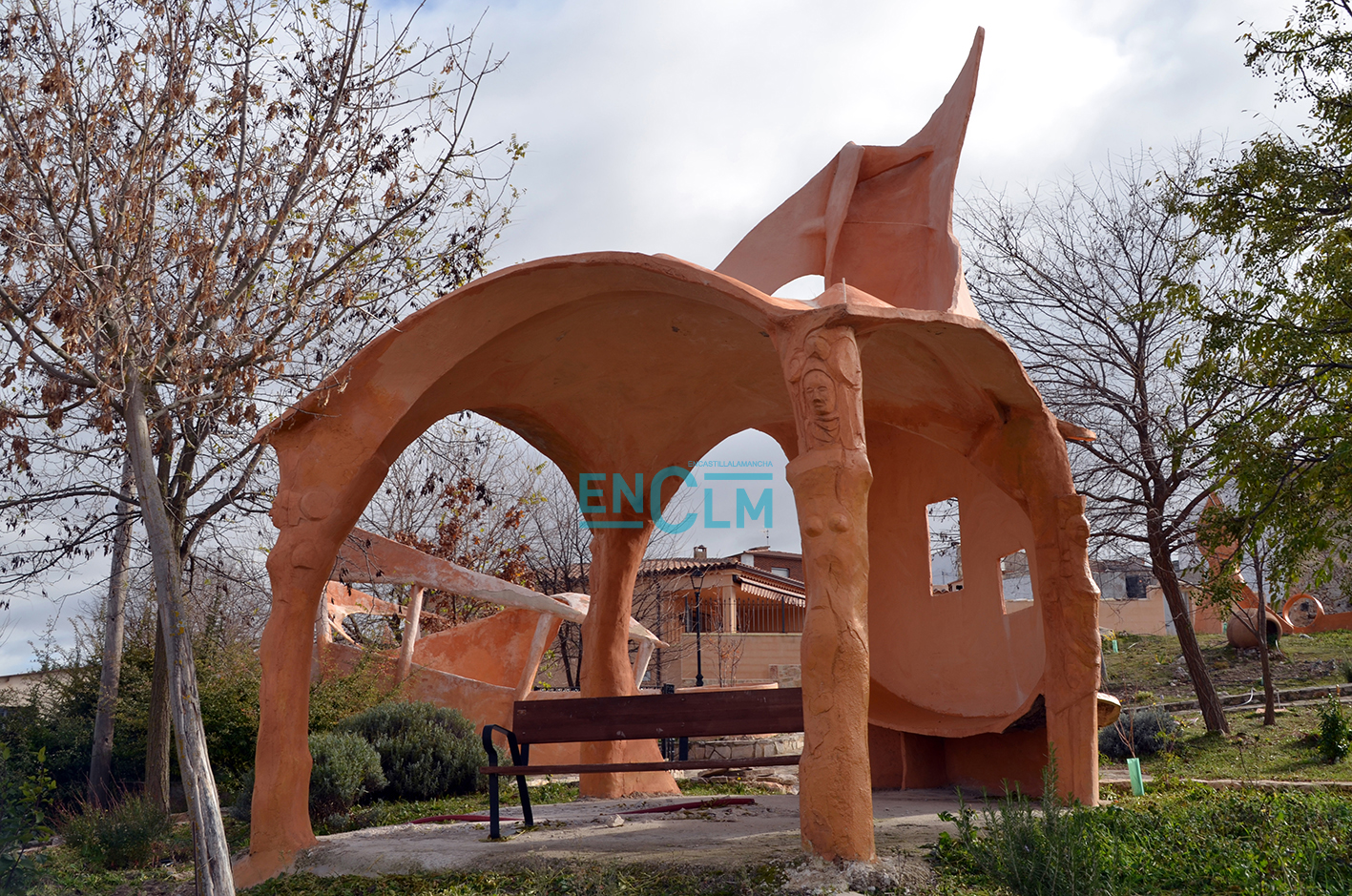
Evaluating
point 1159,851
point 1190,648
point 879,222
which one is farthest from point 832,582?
point 1190,648

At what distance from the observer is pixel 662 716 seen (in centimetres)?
761

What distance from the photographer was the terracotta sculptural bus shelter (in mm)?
5883

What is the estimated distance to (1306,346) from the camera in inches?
343

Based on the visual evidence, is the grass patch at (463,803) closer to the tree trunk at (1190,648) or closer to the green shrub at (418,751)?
the green shrub at (418,751)

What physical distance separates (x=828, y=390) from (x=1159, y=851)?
322 cm

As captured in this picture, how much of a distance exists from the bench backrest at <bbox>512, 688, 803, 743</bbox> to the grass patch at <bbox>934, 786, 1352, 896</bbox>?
1.68 metres

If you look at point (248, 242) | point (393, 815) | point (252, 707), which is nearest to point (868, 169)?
point (248, 242)

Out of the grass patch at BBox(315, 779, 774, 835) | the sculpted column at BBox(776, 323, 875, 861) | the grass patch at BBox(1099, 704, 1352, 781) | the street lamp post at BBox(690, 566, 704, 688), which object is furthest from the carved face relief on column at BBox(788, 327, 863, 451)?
the street lamp post at BBox(690, 566, 704, 688)

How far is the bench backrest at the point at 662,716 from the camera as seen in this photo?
7406mm

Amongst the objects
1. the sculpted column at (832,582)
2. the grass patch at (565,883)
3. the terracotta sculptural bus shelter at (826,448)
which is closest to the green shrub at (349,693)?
the terracotta sculptural bus shelter at (826,448)

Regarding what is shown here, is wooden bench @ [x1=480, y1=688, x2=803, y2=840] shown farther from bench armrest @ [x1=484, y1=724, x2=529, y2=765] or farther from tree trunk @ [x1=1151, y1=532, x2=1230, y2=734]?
tree trunk @ [x1=1151, y1=532, x2=1230, y2=734]

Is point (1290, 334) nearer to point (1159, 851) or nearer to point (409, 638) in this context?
point (1159, 851)

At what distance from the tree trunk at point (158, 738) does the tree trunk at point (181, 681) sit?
170 inches

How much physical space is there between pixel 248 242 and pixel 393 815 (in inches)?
219
